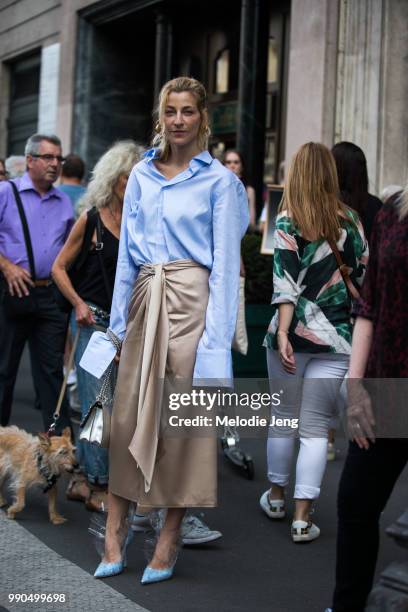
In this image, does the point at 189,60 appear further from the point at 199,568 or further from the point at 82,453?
the point at 199,568

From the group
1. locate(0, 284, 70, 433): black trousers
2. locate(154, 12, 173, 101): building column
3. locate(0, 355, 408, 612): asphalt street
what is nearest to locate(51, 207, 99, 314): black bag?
locate(0, 284, 70, 433): black trousers

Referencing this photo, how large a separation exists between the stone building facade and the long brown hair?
5.35 m

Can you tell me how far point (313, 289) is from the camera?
4.86 meters

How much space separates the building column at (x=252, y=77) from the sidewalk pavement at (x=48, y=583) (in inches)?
341

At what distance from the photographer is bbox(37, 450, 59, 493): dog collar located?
4.95 m

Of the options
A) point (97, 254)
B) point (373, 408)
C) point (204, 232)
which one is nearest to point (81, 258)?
point (97, 254)

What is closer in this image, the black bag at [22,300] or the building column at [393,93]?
the black bag at [22,300]

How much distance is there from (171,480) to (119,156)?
1906 millimetres

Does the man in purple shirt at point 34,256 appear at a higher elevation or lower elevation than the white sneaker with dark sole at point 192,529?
higher

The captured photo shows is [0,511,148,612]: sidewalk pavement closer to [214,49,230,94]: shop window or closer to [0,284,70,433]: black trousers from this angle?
[0,284,70,433]: black trousers

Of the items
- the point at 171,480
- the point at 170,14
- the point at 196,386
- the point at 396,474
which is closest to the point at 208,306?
the point at 196,386

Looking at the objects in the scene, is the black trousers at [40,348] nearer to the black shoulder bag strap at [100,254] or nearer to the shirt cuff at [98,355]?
the black shoulder bag strap at [100,254]

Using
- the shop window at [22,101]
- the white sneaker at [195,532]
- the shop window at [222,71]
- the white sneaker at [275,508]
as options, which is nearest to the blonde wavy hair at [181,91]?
the white sneaker at [195,532]

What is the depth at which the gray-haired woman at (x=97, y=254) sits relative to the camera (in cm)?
513
